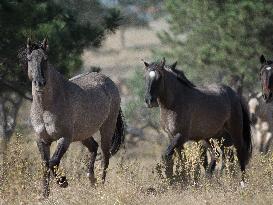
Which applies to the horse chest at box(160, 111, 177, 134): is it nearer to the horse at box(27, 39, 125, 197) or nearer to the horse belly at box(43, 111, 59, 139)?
the horse at box(27, 39, 125, 197)

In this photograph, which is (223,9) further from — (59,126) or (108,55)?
(108,55)

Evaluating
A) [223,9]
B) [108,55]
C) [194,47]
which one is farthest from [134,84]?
[108,55]

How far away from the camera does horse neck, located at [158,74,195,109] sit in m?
11.7

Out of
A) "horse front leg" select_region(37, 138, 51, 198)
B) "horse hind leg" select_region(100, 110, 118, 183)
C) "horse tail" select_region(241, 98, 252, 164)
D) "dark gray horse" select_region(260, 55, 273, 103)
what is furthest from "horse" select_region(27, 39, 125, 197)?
"dark gray horse" select_region(260, 55, 273, 103)

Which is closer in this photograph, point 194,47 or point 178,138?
point 178,138

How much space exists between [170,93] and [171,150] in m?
0.99

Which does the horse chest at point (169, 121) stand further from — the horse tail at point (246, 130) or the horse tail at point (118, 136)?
the horse tail at point (246, 130)

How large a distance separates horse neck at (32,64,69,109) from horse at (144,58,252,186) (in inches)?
61.9

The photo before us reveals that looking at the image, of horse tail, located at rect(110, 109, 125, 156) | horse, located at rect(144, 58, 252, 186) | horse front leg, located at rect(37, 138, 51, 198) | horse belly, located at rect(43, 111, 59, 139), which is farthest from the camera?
horse tail, located at rect(110, 109, 125, 156)

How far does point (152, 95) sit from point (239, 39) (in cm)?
950

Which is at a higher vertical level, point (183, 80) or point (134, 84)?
point (134, 84)

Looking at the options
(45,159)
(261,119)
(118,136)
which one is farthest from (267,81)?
(261,119)

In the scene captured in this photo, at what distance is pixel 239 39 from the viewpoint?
20.3 meters

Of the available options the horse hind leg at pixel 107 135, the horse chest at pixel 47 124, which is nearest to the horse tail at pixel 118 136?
the horse hind leg at pixel 107 135
